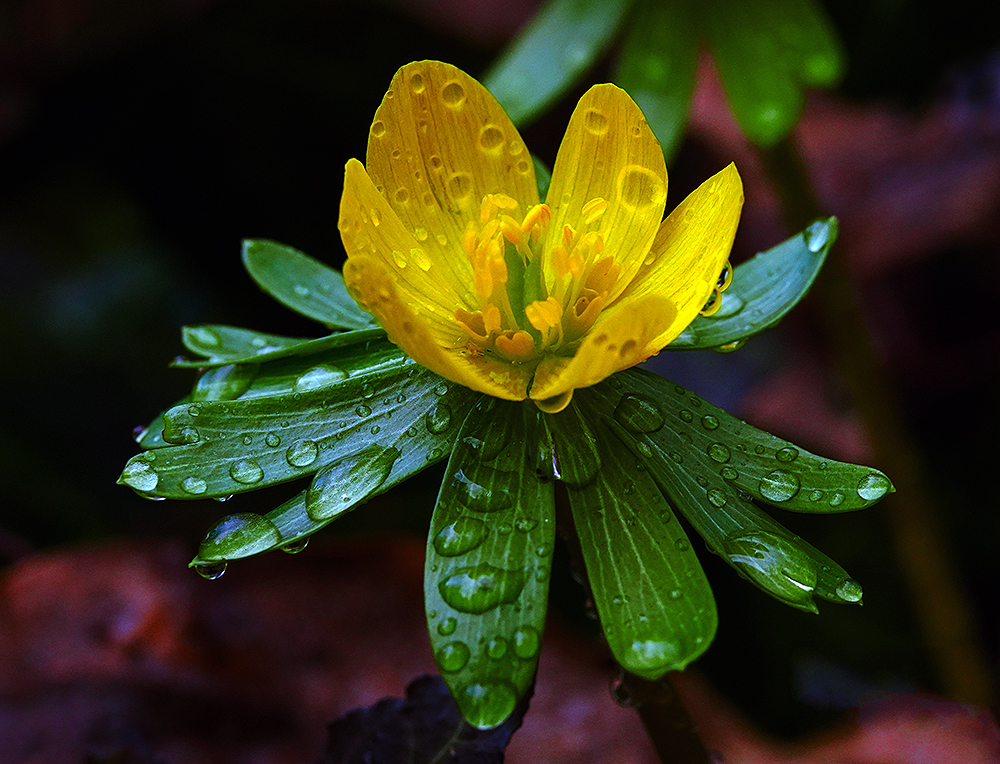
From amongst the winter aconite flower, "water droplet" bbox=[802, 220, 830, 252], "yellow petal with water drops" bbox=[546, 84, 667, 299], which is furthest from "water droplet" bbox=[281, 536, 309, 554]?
"water droplet" bbox=[802, 220, 830, 252]

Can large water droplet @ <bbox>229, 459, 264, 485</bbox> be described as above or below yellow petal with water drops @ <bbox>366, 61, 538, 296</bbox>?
below

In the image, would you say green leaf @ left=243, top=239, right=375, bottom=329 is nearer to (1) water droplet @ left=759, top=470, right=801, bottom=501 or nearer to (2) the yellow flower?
(2) the yellow flower

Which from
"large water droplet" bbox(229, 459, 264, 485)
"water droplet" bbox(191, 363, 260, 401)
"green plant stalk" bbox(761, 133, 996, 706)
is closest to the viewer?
"large water droplet" bbox(229, 459, 264, 485)

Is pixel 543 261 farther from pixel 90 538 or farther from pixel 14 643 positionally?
pixel 90 538

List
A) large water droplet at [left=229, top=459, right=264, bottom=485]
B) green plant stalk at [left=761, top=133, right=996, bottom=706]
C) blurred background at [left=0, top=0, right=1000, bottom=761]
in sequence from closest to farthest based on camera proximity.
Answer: large water droplet at [left=229, top=459, right=264, bottom=485] → green plant stalk at [left=761, top=133, right=996, bottom=706] → blurred background at [left=0, top=0, right=1000, bottom=761]

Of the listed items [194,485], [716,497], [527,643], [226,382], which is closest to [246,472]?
[194,485]

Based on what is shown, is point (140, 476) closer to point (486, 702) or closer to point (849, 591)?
point (486, 702)
